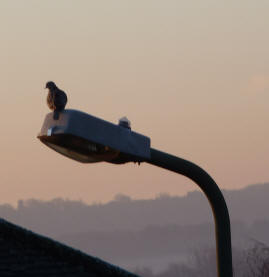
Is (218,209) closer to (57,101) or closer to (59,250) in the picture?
(57,101)

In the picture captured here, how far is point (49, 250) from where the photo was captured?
12180mm

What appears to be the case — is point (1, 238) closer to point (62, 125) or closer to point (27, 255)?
point (27, 255)

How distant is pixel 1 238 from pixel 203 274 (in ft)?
159

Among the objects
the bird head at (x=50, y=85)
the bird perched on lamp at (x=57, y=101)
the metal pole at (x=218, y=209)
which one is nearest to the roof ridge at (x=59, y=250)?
the metal pole at (x=218, y=209)

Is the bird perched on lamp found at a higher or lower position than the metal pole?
higher

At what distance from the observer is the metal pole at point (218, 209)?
747 cm

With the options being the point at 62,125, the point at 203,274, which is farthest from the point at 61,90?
the point at 203,274

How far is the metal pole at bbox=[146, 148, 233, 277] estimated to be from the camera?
7.47 metres

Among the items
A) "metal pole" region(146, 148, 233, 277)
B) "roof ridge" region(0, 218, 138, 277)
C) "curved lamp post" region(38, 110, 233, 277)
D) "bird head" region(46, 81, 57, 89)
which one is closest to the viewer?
"curved lamp post" region(38, 110, 233, 277)

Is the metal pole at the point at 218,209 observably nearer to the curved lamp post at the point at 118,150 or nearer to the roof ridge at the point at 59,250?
the curved lamp post at the point at 118,150

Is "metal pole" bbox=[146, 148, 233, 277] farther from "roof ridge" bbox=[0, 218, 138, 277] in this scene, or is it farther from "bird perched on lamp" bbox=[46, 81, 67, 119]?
"roof ridge" bbox=[0, 218, 138, 277]

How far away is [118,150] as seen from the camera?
6.80 m

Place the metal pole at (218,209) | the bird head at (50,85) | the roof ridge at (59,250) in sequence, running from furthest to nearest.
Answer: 1. the roof ridge at (59,250)
2. the metal pole at (218,209)
3. the bird head at (50,85)

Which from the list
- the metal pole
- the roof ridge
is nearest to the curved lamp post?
the metal pole
